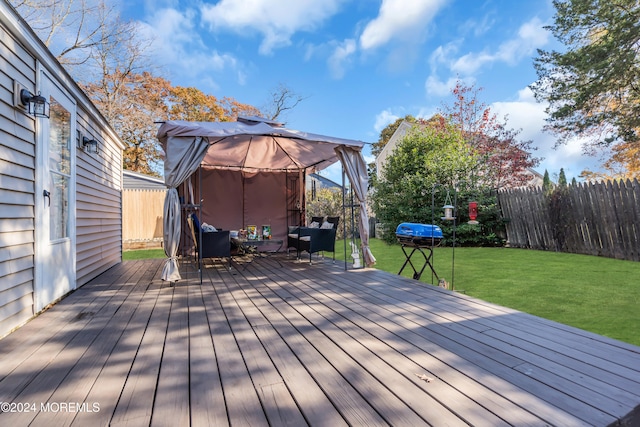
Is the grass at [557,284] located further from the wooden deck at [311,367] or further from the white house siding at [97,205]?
the white house siding at [97,205]

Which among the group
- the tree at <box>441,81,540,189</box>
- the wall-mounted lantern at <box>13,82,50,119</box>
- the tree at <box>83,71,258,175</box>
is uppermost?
the tree at <box>83,71,258,175</box>

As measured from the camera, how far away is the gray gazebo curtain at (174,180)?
4.39 metres

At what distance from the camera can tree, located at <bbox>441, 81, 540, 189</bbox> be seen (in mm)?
13336

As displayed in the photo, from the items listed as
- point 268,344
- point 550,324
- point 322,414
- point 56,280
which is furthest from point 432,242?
point 56,280

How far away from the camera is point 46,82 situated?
337 centimetres

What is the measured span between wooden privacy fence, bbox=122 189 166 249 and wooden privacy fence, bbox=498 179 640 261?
35.5ft

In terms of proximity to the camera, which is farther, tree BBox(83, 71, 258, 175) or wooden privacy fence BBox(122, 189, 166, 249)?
tree BBox(83, 71, 258, 175)

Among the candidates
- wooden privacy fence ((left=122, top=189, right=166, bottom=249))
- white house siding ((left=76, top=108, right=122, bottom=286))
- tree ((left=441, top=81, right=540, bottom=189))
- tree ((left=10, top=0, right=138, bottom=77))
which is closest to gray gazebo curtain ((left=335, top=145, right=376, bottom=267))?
white house siding ((left=76, top=108, right=122, bottom=286))

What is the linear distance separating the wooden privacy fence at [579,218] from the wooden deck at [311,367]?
532 centimetres

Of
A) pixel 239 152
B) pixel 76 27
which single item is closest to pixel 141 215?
pixel 239 152

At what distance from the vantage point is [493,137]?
13.7 m

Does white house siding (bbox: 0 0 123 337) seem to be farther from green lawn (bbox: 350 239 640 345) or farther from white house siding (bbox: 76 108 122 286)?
green lawn (bbox: 350 239 640 345)

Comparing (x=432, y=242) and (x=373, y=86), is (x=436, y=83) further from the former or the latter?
(x=432, y=242)

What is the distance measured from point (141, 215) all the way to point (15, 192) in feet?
29.6
